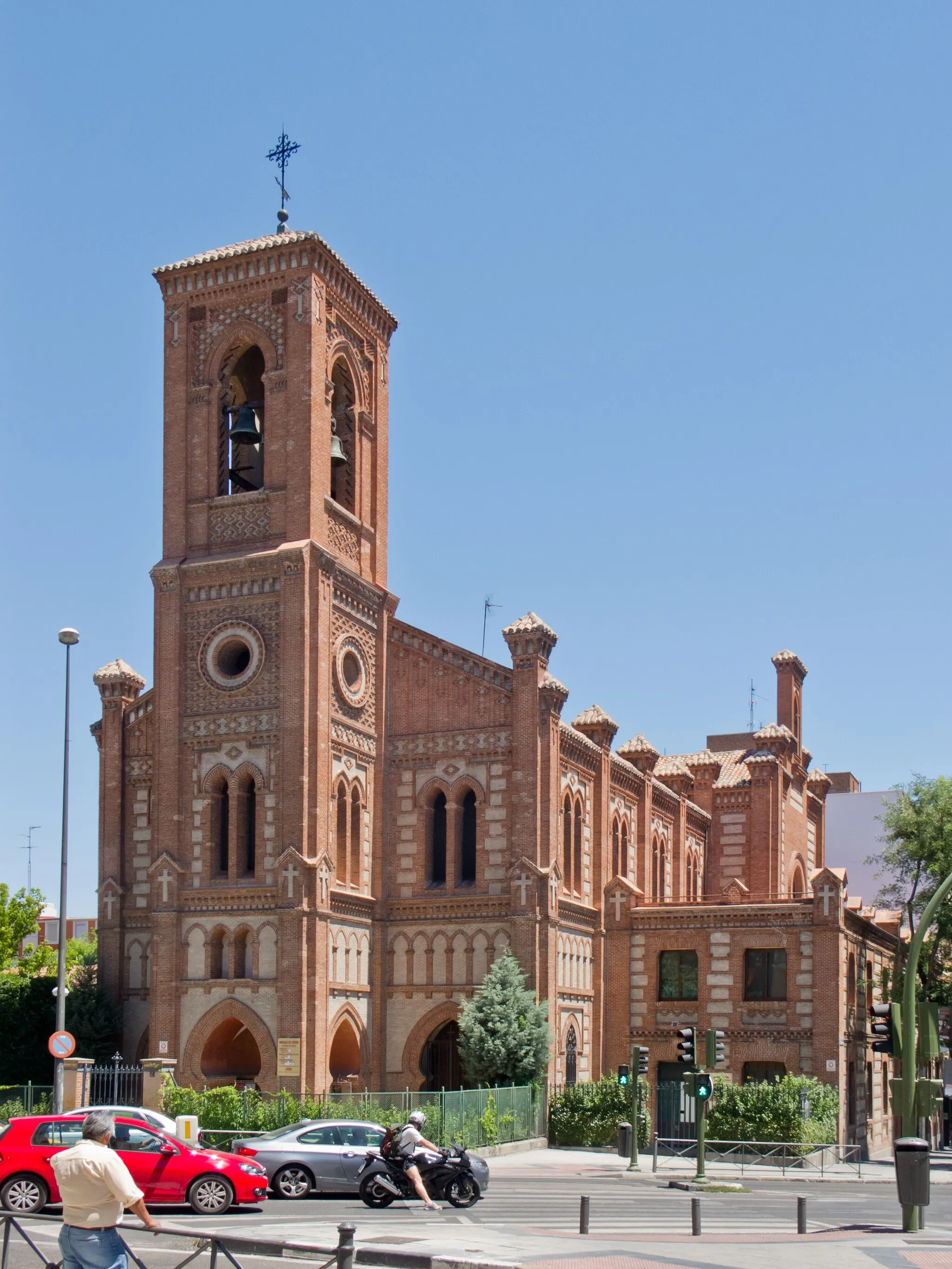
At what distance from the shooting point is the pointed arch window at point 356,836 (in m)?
43.9

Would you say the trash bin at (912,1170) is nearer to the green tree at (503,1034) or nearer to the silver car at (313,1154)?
the silver car at (313,1154)

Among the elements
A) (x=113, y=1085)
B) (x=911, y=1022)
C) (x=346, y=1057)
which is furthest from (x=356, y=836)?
(x=911, y=1022)

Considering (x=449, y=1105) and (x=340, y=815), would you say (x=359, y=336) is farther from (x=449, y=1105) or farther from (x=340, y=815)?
(x=449, y=1105)

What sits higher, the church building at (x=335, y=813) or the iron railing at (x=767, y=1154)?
the church building at (x=335, y=813)

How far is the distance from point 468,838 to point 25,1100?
564 inches

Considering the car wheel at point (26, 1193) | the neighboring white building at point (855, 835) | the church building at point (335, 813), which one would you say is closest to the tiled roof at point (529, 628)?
the church building at point (335, 813)

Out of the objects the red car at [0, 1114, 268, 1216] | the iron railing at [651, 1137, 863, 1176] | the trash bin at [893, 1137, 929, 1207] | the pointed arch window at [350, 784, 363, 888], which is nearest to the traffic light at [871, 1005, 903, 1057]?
the trash bin at [893, 1137, 929, 1207]

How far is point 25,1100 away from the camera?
36844mm

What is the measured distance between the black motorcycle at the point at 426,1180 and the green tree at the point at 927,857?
29010 millimetres

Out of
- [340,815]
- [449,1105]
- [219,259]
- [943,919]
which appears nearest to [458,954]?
[340,815]

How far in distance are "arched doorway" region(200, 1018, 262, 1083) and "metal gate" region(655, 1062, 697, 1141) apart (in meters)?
11.6

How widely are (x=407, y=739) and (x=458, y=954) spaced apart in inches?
251

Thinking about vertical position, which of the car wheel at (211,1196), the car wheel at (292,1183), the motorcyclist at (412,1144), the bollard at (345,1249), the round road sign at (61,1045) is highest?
the bollard at (345,1249)

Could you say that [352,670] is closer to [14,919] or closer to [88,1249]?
[14,919]
